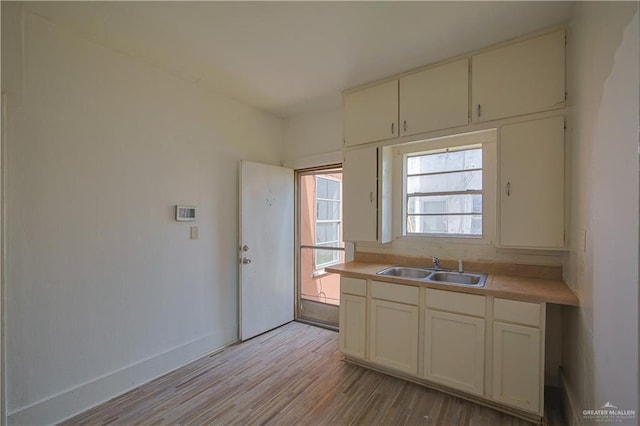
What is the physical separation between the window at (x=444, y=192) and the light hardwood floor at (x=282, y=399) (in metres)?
1.40

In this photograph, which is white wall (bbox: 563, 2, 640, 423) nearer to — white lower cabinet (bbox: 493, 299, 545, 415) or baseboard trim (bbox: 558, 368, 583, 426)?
baseboard trim (bbox: 558, 368, 583, 426)

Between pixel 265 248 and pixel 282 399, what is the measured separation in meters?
1.61

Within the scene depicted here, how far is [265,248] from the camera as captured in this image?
10.9 ft

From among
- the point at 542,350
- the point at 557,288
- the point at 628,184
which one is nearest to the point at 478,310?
the point at 542,350

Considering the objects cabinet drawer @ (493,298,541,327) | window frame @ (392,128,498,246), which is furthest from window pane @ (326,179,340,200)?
cabinet drawer @ (493,298,541,327)

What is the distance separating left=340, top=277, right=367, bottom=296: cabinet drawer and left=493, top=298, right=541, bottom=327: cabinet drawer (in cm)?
98

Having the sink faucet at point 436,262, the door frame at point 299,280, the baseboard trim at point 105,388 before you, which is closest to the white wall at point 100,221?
the baseboard trim at point 105,388

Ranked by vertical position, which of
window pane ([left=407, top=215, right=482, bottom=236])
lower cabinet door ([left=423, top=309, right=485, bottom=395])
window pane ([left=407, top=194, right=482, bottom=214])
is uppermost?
window pane ([left=407, top=194, right=482, bottom=214])

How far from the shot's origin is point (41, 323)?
1825 millimetres

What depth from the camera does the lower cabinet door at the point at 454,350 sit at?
197 centimetres

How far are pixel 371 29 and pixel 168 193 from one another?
211 centimetres

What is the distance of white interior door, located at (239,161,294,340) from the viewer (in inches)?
122

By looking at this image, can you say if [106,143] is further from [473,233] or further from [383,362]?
[473,233]

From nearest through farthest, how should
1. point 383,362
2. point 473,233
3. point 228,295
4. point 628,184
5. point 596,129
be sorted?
point 628,184 → point 596,129 → point 383,362 → point 473,233 → point 228,295
